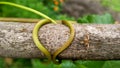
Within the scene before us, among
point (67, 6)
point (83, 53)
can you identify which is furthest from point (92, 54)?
point (67, 6)

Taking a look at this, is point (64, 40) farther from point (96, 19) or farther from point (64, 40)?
point (96, 19)

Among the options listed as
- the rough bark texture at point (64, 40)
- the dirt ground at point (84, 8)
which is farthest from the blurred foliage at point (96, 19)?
the dirt ground at point (84, 8)

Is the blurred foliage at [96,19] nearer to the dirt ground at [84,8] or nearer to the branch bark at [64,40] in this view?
the branch bark at [64,40]

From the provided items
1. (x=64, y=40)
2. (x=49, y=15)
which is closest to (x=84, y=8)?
(x=49, y=15)

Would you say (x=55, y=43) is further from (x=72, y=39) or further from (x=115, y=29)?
(x=115, y=29)

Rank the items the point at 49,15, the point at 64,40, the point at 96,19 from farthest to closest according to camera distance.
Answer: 1. the point at 49,15
2. the point at 96,19
3. the point at 64,40

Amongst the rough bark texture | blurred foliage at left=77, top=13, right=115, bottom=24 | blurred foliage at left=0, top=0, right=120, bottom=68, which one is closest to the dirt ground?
blurred foliage at left=0, top=0, right=120, bottom=68
